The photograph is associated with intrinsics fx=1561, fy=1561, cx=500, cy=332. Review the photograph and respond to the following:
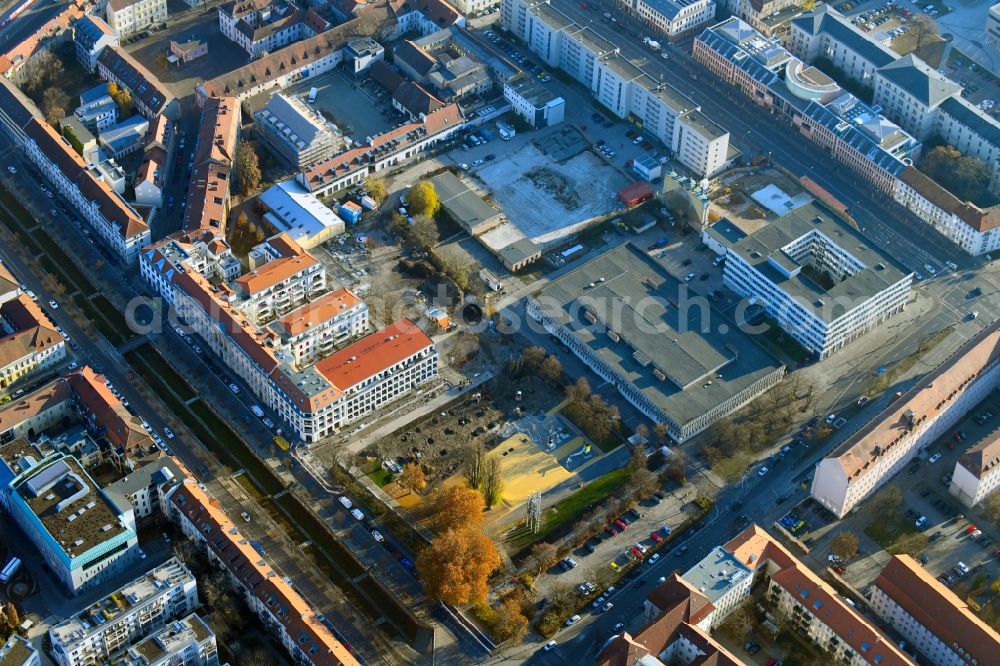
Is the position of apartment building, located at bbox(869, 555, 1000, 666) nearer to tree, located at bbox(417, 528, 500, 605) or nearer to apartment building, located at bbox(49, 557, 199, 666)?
tree, located at bbox(417, 528, 500, 605)

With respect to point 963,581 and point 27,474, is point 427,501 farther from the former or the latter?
point 963,581

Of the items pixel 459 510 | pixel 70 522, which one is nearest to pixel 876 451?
pixel 459 510

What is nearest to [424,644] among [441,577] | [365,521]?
[441,577]

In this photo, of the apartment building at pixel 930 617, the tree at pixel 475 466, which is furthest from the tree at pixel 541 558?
the apartment building at pixel 930 617

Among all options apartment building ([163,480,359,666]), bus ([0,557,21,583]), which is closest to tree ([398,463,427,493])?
apartment building ([163,480,359,666])

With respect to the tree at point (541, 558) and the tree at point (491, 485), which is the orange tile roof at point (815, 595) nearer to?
the tree at point (541, 558)

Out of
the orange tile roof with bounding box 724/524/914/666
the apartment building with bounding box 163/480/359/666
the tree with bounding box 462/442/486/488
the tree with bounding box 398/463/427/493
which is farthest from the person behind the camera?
→ the tree with bounding box 398/463/427/493
